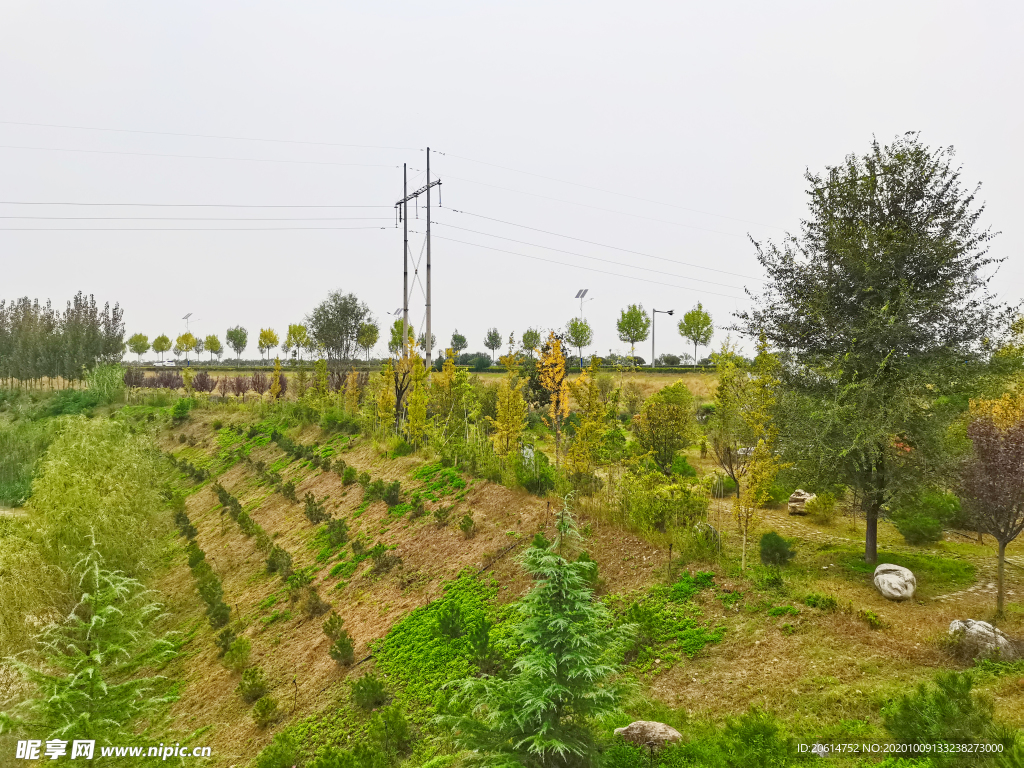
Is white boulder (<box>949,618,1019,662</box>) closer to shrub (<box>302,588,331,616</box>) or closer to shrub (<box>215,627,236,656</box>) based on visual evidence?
shrub (<box>302,588,331,616</box>)

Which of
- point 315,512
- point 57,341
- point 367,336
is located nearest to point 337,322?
point 367,336

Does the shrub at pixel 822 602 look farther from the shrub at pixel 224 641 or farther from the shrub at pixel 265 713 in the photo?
the shrub at pixel 224 641

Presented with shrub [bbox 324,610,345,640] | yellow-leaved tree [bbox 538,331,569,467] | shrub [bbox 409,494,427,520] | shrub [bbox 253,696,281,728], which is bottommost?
shrub [bbox 253,696,281,728]

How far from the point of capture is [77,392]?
127 feet

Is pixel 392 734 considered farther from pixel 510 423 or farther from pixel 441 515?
pixel 510 423

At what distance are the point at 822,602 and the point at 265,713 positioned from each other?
8473 mm

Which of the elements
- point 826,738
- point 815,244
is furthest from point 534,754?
point 815,244

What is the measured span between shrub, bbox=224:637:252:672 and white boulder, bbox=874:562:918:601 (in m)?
11.1

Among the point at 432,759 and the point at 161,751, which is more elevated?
the point at 432,759

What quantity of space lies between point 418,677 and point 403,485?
8067 mm

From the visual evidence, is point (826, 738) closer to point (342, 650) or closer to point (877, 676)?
point (877, 676)

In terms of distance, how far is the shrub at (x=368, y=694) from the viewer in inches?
295

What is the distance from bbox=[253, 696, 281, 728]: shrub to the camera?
7883mm

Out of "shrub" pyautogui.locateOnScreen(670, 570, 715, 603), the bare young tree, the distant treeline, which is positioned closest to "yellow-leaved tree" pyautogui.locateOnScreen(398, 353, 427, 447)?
"shrub" pyautogui.locateOnScreen(670, 570, 715, 603)
